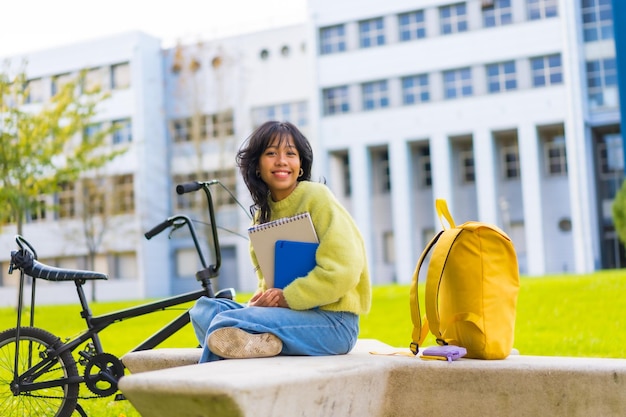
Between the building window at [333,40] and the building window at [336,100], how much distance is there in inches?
67.6

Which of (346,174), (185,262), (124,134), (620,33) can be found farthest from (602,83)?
(124,134)

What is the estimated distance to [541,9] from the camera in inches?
1421

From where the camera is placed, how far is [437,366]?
3.86 meters

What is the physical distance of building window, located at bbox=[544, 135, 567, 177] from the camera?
124 feet

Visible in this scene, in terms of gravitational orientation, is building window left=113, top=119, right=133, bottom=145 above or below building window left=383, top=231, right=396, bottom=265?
above

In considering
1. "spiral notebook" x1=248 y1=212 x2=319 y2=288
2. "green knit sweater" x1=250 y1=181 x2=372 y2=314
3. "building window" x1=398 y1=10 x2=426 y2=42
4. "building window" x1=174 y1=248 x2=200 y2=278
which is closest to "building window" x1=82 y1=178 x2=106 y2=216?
"building window" x1=174 y1=248 x2=200 y2=278

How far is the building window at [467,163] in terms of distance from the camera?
1561 inches

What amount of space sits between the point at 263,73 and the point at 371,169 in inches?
273

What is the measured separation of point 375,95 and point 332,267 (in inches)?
1403

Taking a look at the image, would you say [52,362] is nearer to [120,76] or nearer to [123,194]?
[123,194]

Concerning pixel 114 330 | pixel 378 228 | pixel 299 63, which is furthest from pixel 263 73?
pixel 114 330

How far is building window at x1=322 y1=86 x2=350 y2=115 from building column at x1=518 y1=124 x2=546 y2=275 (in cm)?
789

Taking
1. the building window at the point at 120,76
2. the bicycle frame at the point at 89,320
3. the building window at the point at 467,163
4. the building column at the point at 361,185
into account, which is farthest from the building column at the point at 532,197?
the bicycle frame at the point at 89,320

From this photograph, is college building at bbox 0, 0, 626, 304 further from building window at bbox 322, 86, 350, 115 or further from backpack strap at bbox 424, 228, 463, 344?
backpack strap at bbox 424, 228, 463, 344
